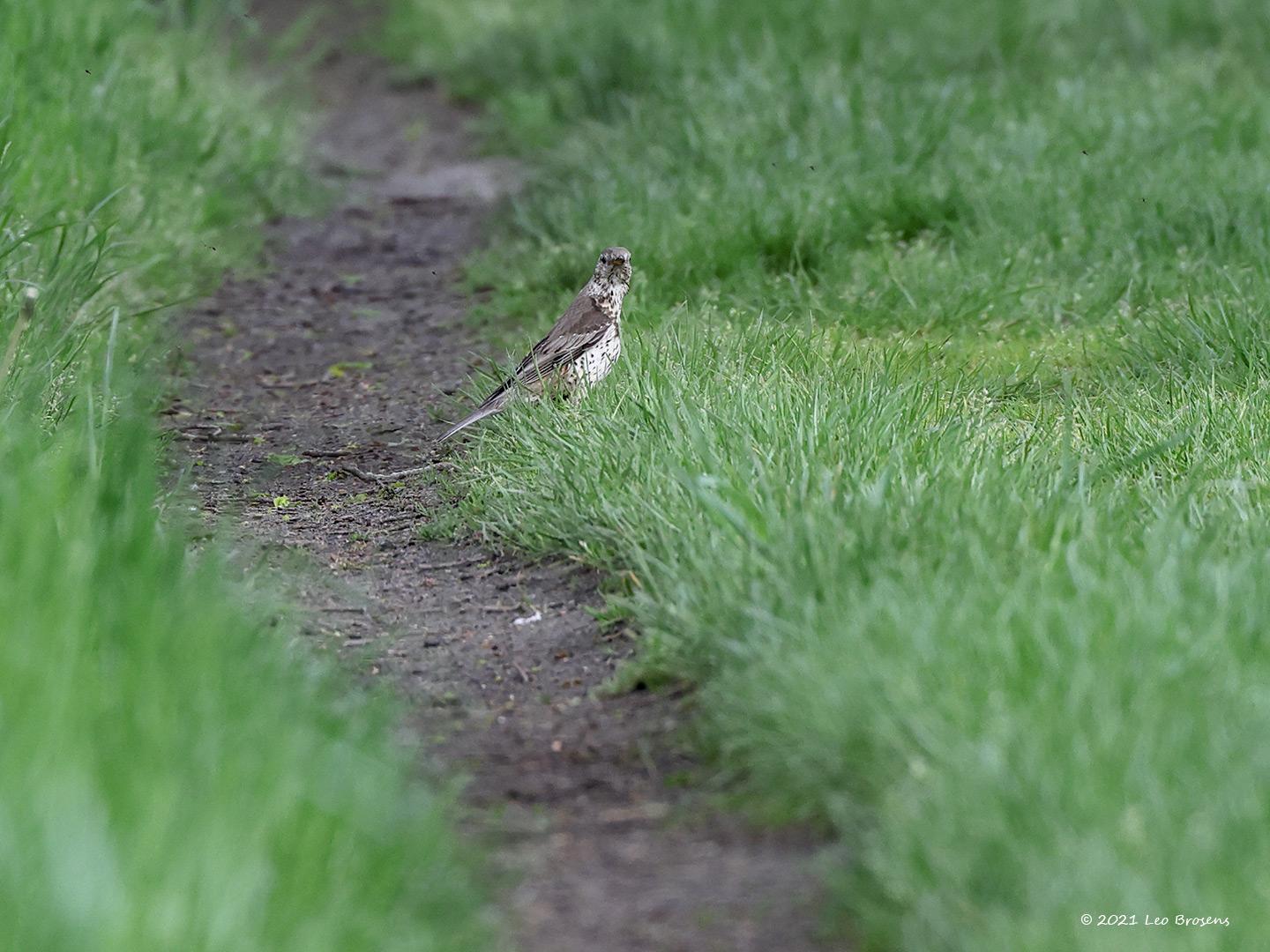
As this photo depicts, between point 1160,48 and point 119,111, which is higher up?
point 119,111

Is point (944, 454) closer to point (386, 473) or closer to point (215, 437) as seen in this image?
point (386, 473)

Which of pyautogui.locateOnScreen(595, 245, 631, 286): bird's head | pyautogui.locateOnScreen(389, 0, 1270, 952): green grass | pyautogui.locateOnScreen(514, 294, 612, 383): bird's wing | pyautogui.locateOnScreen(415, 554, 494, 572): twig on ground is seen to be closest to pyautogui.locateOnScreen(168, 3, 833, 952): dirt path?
pyautogui.locateOnScreen(415, 554, 494, 572): twig on ground

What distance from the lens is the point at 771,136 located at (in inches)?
351

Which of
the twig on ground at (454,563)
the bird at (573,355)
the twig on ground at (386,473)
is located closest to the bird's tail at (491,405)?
the bird at (573,355)

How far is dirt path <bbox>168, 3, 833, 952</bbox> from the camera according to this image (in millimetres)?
3131

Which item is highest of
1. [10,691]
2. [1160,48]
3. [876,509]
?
[10,691]

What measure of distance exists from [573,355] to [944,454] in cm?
154

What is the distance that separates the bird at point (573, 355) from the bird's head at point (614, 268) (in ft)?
0.08

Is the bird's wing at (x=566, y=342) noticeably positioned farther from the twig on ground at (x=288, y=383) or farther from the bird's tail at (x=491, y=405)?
the twig on ground at (x=288, y=383)

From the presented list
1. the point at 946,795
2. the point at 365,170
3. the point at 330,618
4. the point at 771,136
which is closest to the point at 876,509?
the point at 946,795

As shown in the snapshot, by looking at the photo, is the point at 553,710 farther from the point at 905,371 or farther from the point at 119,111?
the point at 119,111

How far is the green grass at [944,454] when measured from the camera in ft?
9.76

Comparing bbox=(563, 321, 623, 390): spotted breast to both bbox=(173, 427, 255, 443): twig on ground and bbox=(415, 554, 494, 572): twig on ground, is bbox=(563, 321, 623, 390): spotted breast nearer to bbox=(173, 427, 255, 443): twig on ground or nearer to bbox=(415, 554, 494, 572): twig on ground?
bbox=(415, 554, 494, 572): twig on ground

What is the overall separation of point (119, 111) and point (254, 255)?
0.95 meters
